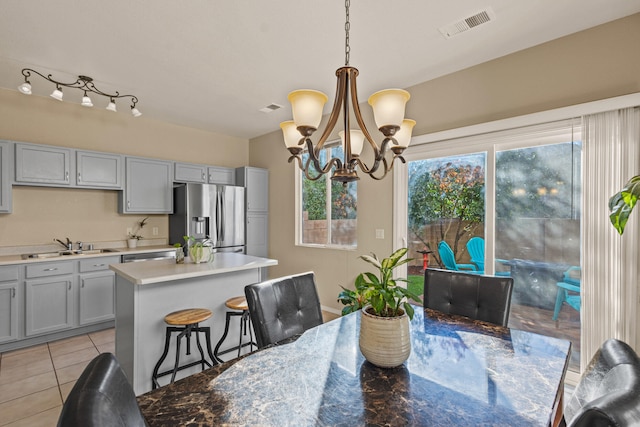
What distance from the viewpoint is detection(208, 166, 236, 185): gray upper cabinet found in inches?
194

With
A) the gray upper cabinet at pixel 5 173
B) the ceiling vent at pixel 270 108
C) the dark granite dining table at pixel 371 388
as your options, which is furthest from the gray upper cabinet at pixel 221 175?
the dark granite dining table at pixel 371 388

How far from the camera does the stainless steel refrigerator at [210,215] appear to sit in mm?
4350

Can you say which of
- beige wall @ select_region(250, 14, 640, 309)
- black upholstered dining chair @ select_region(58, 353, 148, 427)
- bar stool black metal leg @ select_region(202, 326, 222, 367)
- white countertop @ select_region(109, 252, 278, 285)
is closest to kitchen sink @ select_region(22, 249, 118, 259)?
white countertop @ select_region(109, 252, 278, 285)

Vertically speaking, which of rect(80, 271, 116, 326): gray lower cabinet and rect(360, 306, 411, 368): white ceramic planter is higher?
rect(360, 306, 411, 368): white ceramic planter

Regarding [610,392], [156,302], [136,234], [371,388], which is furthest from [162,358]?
[136,234]

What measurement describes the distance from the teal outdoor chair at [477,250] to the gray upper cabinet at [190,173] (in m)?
3.86

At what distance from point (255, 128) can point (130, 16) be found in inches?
109

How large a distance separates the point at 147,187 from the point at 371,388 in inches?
167

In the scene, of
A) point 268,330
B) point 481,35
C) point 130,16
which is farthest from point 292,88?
point 268,330

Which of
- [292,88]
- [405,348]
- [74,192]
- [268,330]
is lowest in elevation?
[268,330]

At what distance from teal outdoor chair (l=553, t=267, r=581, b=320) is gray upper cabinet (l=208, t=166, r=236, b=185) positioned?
4512 millimetres

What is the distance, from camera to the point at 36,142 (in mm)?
3633

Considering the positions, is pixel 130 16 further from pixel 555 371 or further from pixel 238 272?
pixel 555 371

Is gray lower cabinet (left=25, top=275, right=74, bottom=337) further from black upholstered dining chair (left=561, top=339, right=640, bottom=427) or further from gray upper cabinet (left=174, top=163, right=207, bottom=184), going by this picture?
black upholstered dining chair (left=561, top=339, right=640, bottom=427)
